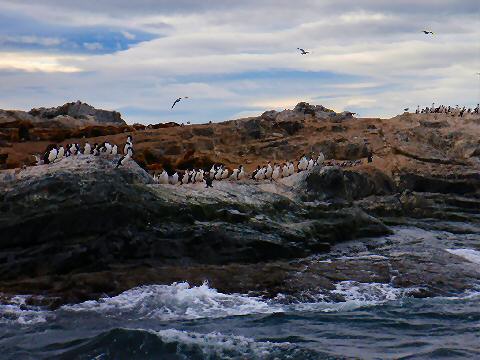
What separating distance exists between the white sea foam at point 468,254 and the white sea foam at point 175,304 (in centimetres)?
681

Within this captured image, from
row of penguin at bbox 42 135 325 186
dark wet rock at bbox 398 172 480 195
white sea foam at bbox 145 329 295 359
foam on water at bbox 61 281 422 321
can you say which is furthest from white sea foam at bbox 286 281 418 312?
dark wet rock at bbox 398 172 480 195

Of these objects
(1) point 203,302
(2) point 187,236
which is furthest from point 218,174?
(1) point 203,302

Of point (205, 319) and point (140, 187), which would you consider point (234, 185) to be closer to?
point (140, 187)

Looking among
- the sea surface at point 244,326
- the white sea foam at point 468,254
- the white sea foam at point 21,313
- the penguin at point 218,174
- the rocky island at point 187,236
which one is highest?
the penguin at point 218,174

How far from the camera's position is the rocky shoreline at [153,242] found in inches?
588

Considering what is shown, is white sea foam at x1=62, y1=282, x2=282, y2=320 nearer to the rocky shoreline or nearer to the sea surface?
the sea surface

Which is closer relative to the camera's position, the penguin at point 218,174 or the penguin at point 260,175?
the penguin at point 218,174

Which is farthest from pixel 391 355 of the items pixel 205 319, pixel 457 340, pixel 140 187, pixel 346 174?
pixel 346 174

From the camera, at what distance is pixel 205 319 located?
12.7m

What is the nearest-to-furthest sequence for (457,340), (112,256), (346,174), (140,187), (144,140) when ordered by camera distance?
1. (457,340)
2. (112,256)
3. (140,187)
4. (346,174)
5. (144,140)

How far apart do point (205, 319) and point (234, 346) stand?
1.87 m

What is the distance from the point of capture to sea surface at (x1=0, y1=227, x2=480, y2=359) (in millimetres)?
10867

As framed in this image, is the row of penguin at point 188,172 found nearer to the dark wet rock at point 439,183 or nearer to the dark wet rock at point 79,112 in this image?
the dark wet rock at point 439,183

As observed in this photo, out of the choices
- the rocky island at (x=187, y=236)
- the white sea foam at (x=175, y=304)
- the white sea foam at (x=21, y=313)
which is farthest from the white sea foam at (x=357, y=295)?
the white sea foam at (x=21, y=313)
